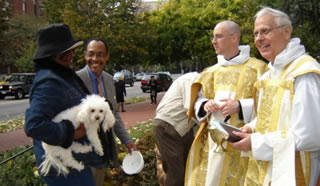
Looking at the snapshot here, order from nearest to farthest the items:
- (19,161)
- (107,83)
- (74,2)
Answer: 1. (107,83)
2. (19,161)
3. (74,2)

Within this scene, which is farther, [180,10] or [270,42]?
[180,10]

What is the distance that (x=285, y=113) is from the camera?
6.96ft

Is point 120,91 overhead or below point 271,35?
below

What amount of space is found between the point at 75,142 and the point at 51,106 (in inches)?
12.6

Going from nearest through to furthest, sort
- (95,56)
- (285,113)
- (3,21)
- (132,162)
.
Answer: (285,113) → (95,56) → (132,162) → (3,21)

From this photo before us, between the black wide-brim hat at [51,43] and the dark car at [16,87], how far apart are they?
23.7 meters

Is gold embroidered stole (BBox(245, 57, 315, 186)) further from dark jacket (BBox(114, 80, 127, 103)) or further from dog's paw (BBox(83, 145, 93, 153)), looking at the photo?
dark jacket (BBox(114, 80, 127, 103))

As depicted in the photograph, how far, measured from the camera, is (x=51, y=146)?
7.43 ft

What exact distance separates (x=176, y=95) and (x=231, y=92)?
3.44ft

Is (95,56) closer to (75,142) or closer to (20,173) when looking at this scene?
(75,142)

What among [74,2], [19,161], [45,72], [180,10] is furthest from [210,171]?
[180,10]

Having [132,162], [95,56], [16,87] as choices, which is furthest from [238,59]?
[16,87]

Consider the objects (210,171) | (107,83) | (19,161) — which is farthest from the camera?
(19,161)

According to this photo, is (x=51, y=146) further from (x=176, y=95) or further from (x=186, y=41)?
(x=186, y=41)
